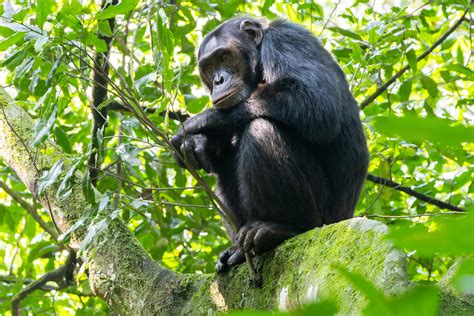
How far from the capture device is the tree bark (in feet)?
8.71

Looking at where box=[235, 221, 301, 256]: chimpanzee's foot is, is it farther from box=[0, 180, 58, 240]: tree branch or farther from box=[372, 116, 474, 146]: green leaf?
box=[0, 180, 58, 240]: tree branch

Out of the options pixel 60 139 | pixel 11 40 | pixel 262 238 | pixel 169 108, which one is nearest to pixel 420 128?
pixel 262 238

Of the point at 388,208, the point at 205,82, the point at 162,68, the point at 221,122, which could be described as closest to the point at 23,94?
the point at 205,82

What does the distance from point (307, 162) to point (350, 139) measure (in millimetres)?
551

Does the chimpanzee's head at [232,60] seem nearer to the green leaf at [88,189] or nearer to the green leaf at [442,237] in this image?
the green leaf at [88,189]

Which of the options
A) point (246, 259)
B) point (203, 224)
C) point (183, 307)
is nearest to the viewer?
point (246, 259)

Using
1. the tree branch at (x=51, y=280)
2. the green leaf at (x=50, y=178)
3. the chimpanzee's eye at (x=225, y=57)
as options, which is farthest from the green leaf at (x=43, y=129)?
the tree branch at (x=51, y=280)

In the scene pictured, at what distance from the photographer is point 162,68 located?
3.82 m

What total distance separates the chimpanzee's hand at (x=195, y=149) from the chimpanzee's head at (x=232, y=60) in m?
0.36

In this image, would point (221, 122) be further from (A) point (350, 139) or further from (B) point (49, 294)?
(B) point (49, 294)

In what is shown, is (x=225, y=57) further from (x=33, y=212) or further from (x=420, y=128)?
(x=420, y=128)

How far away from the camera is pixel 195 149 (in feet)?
15.7

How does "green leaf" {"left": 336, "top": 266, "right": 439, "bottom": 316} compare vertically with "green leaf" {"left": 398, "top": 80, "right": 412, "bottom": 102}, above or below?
above

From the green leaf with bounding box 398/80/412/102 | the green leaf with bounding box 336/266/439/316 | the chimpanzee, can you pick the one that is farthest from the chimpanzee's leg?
the green leaf with bounding box 336/266/439/316
